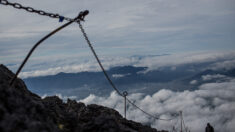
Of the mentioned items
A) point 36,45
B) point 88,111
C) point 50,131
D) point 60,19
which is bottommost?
point 88,111

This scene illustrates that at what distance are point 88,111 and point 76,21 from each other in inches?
327

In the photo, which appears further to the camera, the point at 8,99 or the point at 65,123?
the point at 65,123

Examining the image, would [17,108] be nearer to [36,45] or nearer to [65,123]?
[36,45]

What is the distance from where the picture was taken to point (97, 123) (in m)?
9.48

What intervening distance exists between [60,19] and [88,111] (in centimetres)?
859

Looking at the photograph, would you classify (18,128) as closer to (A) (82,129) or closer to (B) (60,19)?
(A) (82,129)

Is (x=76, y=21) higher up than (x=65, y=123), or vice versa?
(x=76, y=21)

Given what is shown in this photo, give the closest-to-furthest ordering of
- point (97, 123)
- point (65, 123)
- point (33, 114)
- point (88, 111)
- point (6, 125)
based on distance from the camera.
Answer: point (6, 125) < point (33, 114) < point (97, 123) < point (65, 123) < point (88, 111)

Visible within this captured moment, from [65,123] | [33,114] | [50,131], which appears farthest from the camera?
[65,123]

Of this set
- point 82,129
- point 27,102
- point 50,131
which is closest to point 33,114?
point 27,102

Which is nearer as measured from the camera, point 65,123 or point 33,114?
point 33,114

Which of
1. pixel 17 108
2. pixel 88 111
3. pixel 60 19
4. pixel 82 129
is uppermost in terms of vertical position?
pixel 60 19

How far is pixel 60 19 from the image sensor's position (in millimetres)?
8516

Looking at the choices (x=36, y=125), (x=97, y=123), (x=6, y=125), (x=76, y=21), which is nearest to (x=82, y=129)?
(x=97, y=123)
